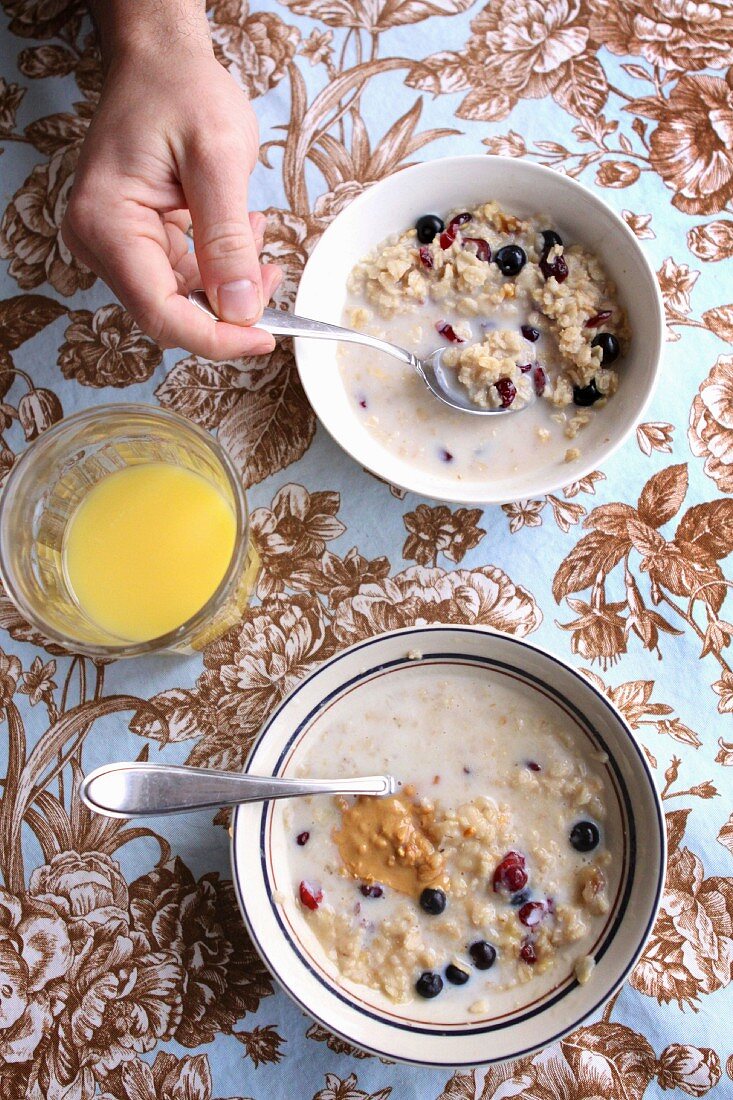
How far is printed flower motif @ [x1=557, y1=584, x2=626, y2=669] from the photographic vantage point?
1.53 metres

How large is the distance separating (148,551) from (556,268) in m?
0.77

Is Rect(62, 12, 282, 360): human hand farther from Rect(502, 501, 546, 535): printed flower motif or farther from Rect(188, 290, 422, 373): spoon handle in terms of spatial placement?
Rect(502, 501, 546, 535): printed flower motif

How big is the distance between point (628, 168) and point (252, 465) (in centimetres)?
Answer: 80

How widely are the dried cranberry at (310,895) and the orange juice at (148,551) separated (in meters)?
0.43

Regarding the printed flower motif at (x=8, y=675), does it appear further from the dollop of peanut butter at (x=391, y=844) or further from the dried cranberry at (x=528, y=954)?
the dried cranberry at (x=528, y=954)

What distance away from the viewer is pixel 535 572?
5.08 feet

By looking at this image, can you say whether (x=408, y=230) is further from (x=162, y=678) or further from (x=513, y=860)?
(x=513, y=860)

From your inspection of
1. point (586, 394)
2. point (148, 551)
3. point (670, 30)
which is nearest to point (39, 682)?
point (148, 551)

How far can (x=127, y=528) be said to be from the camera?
4.88 ft

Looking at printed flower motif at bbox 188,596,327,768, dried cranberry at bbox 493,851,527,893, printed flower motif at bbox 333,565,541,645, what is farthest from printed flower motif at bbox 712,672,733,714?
printed flower motif at bbox 188,596,327,768

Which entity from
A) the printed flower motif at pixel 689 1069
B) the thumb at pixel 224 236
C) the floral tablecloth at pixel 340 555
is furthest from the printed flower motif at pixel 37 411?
the printed flower motif at pixel 689 1069

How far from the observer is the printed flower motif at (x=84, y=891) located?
4.95 feet

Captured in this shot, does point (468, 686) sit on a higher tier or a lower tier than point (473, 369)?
lower

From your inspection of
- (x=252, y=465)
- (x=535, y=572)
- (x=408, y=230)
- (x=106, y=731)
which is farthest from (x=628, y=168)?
(x=106, y=731)
